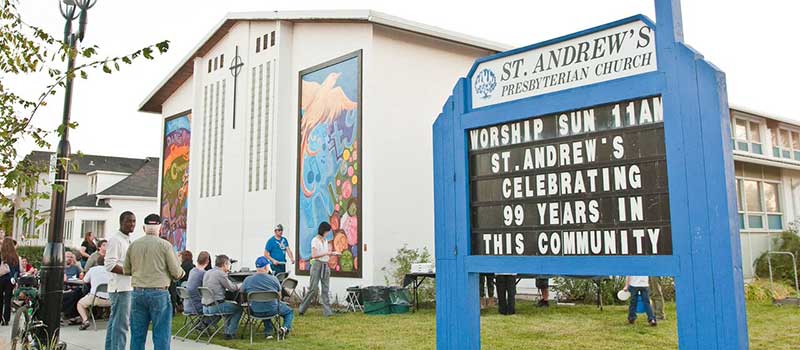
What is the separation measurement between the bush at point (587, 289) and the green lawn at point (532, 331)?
3.29ft

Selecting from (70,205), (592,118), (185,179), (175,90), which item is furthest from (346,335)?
(70,205)

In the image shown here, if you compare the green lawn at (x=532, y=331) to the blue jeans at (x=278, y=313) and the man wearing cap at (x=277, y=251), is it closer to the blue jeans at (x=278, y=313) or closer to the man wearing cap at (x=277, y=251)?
the blue jeans at (x=278, y=313)

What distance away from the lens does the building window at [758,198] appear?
70.8ft

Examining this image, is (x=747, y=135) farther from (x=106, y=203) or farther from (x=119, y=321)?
(x=106, y=203)

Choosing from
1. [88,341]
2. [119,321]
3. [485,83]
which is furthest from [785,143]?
[119,321]

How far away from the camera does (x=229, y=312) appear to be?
10266 millimetres

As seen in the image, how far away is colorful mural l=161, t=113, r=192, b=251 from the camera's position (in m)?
24.2

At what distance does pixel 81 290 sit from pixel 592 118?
11.2 metres

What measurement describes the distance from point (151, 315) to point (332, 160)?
10.1 m

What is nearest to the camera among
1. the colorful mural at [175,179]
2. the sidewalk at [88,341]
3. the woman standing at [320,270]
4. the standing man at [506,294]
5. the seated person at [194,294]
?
the sidewalk at [88,341]

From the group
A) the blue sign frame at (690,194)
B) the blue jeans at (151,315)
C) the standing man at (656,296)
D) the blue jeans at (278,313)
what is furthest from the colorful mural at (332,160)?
the blue sign frame at (690,194)

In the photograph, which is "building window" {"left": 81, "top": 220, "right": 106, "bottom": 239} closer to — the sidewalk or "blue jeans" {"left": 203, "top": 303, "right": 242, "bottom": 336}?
the sidewalk

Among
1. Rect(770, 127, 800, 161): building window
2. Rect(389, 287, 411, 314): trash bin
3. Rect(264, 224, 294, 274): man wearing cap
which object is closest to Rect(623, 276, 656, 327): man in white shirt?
Rect(389, 287, 411, 314): trash bin

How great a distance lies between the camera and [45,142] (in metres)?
5.39
